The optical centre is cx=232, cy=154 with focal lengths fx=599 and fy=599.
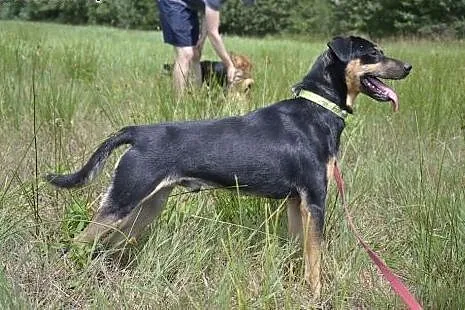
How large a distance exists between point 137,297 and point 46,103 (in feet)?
8.30

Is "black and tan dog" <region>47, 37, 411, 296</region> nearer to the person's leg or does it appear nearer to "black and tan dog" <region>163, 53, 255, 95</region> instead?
"black and tan dog" <region>163, 53, 255, 95</region>

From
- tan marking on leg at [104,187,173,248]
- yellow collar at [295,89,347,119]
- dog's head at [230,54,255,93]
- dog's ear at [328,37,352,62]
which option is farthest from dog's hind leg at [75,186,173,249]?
dog's head at [230,54,255,93]

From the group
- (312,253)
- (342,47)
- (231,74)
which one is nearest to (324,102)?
(342,47)

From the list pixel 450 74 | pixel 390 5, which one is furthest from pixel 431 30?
pixel 450 74

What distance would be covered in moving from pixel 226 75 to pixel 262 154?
9.97ft

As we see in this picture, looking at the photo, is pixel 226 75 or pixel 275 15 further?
pixel 275 15

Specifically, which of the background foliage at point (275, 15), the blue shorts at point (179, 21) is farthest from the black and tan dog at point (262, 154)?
the background foliage at point (275, 15)

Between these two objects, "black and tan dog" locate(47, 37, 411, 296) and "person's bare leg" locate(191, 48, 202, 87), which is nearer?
"black and tan dog" locate(47, 37, 411, 296)

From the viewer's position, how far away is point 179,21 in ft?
17.8

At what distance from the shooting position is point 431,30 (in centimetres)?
2964

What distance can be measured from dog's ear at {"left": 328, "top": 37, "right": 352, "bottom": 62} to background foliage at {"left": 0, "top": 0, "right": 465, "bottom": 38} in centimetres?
3062

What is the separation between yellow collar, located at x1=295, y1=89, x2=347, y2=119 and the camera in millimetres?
3082

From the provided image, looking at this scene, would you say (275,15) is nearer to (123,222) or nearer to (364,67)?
(364,67)

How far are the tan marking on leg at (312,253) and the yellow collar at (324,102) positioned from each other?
516 millimetres
